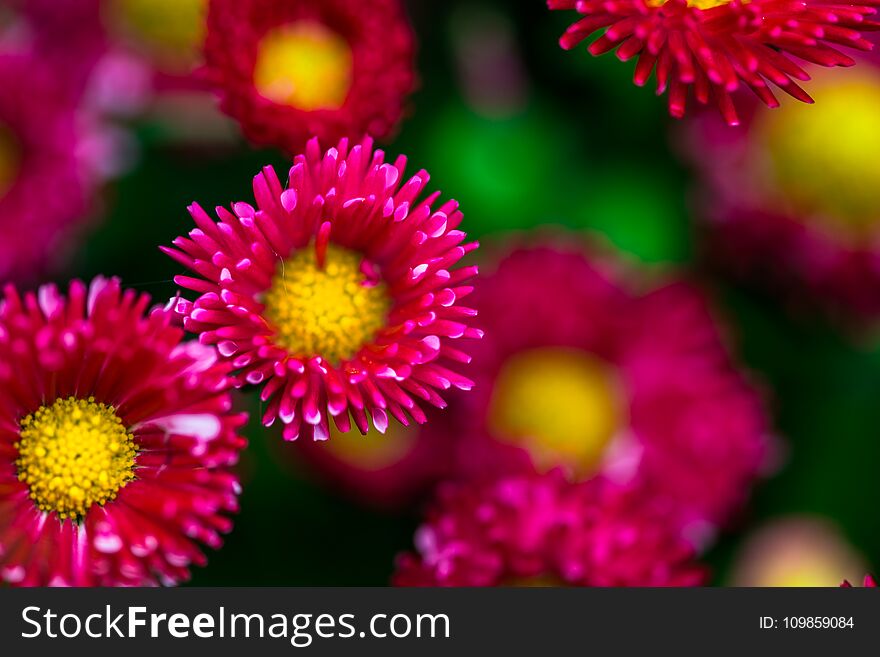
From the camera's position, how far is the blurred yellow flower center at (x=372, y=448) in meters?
0.54

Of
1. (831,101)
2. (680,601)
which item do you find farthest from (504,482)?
(831,101)

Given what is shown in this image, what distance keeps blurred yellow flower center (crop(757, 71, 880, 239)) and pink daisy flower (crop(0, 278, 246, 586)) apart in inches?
17.3

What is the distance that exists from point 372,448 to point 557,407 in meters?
0.10

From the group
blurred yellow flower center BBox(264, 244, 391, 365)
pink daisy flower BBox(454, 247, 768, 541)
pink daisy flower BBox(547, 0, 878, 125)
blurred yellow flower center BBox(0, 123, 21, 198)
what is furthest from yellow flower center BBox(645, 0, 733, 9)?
blurred yellow flower center BBox(0, 123, 21, 198)

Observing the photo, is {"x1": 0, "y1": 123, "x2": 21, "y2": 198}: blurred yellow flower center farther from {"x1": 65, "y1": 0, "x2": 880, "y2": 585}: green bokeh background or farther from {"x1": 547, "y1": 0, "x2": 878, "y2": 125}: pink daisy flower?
{"x1": 547, "y1": 0, "x2": 878, "y2": 125}: pink daisy flower

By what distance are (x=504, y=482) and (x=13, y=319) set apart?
21cm

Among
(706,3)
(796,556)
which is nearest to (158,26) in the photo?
(706,3)

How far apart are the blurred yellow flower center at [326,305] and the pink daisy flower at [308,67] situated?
0.12ft

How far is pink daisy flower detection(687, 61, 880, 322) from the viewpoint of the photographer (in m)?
0.62

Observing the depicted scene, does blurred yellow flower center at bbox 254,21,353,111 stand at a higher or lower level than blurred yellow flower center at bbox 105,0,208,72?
lower

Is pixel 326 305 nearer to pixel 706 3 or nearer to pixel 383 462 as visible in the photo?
pixel 706 3

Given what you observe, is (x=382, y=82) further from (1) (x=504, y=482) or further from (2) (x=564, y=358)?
(2) (x=564, y=358)

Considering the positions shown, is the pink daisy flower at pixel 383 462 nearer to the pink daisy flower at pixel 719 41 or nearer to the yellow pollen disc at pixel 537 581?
the yellow pollen disc at pixel 537 581

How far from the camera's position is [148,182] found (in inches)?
21.1
